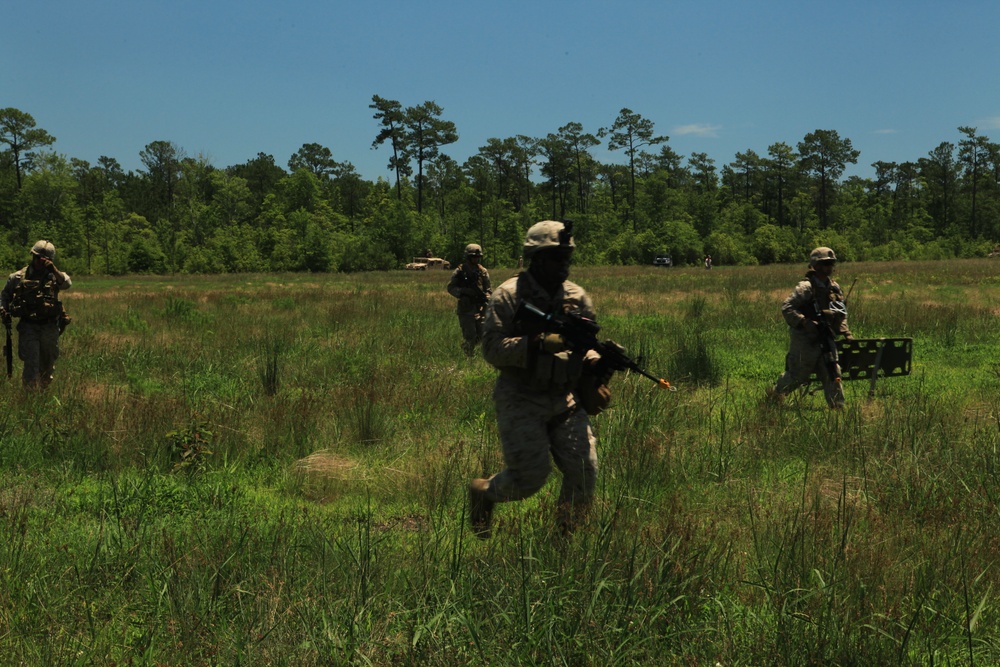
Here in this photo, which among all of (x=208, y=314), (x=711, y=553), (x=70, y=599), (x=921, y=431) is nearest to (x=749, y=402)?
(x=921, y=431)

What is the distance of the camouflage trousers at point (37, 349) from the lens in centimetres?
785

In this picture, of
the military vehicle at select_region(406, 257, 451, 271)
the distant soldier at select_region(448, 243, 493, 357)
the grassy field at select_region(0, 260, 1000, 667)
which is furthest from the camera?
the military vehicle at select_region(406, 257, 451, 271)

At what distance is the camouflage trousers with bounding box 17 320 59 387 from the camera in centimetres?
785

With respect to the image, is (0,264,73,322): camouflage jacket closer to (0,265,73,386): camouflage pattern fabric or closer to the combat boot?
(0,265,73,386): camouflage pattern fabric

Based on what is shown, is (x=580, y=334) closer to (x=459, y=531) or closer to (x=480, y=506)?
(x=480, y=506)

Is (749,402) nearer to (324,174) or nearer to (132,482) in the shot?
(132,482)

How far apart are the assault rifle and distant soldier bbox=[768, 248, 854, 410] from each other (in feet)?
13.6

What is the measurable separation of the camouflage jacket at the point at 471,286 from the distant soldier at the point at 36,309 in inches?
183

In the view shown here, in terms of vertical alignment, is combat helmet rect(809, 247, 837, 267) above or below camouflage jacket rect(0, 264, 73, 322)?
above

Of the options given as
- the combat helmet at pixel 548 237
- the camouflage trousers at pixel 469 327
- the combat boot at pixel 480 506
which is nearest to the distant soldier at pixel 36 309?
the camouflage trousers at pixel 469 327

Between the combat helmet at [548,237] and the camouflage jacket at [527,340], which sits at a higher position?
the combat helmet at [548,237]

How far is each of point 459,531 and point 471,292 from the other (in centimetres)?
672

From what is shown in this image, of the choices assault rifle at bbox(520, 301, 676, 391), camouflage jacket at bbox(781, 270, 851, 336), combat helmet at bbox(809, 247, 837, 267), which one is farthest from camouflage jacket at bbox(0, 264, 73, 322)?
combat helmet at bbox(809, 247, 837, 267)

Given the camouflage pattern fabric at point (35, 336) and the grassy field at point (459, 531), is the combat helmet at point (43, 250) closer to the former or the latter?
the camouflage pattern fabric at point (35, 336)
